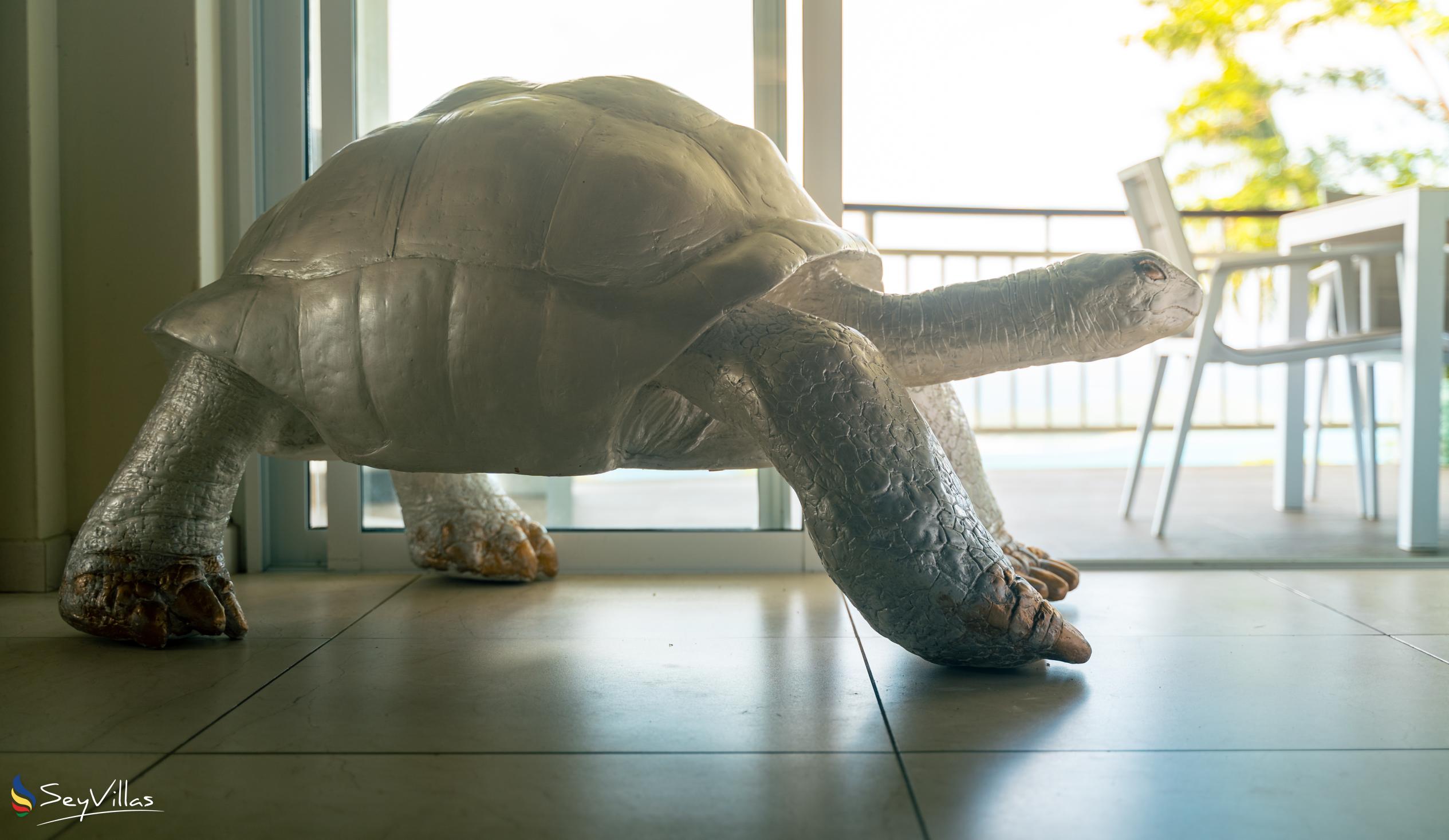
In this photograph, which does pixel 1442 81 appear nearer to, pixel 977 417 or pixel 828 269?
pixel 977 417

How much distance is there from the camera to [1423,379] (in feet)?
8.54

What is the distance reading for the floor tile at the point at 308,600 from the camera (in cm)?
179

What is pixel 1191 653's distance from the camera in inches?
61.2

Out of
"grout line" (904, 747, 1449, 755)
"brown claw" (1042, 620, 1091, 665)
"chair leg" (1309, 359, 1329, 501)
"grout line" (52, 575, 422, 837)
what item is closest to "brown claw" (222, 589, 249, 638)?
"grout line" (52, 575, 422, 837)

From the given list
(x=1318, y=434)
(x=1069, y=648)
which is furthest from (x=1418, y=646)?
(x=1318, y=434)

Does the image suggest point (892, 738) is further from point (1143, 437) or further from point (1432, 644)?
point (1143, 437)

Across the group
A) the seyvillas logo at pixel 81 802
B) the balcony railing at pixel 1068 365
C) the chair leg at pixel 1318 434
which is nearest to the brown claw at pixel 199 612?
the seyvillas logo at pixel 81 802

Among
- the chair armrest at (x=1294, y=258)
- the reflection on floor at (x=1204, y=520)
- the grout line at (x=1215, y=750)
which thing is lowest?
the reflection on floor at (x=1204, y=520)

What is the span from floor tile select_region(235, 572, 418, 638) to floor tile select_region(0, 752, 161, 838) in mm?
616

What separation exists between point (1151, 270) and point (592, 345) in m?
0.87

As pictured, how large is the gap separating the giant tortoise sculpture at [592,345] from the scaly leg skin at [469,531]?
507mm

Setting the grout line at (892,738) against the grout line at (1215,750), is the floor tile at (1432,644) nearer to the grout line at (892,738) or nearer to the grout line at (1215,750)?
the grout line at (1215,750)

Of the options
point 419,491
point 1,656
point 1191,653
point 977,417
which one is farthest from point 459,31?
point 977,417

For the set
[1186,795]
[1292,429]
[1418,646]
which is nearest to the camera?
[1186,795]
